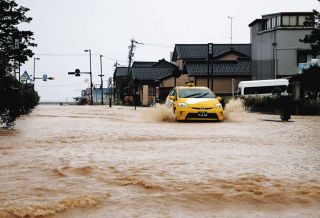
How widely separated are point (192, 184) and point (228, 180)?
1.78 feet

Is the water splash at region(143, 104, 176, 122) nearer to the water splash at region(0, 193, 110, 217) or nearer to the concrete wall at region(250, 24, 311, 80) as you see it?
the water splash at region(0, 193, 110, 217)

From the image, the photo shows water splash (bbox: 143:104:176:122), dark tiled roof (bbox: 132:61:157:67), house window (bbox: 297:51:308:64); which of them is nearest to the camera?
water splash (bbox: 143:104:176:122)

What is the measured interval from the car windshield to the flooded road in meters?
8.48

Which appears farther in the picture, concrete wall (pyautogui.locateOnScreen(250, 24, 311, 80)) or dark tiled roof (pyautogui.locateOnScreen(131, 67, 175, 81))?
dark tiled roof (pyautogui.locateOnScreen(131, 67, 175, 81))

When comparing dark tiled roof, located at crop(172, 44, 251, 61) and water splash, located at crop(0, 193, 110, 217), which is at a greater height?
dark tiled roof, located at crop(172, 44, 251, 61)

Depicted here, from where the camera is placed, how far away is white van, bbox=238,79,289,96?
4253 centimetres

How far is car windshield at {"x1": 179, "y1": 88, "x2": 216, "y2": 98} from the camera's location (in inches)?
761

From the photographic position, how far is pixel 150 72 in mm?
72250

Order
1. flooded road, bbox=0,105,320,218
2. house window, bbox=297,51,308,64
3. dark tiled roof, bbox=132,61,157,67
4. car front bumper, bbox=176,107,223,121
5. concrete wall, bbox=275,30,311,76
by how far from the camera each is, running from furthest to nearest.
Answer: dark tiled roof, bbox=132,61,157,67 < house window, bbox=297,51,308,64 < concrete wall, bbox=275,30,311,76 < car front bumper, bbox=176,107,223,121 < flooded road, bbox=0,105,320,218

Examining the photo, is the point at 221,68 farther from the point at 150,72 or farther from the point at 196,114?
the point at 196,114

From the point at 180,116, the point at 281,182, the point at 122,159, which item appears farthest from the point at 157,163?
the point at 180,116

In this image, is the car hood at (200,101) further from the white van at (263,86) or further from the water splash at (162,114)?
the white van at (263,86)

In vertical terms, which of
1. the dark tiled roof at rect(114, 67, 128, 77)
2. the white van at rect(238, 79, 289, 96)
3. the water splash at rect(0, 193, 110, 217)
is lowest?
the water splash at rect(0, 193, 110, 217)

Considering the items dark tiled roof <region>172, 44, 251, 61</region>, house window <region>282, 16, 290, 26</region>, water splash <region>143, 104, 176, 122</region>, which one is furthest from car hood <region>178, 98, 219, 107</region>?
dark tiled roof <region>172, 44, 251, 61</region>
